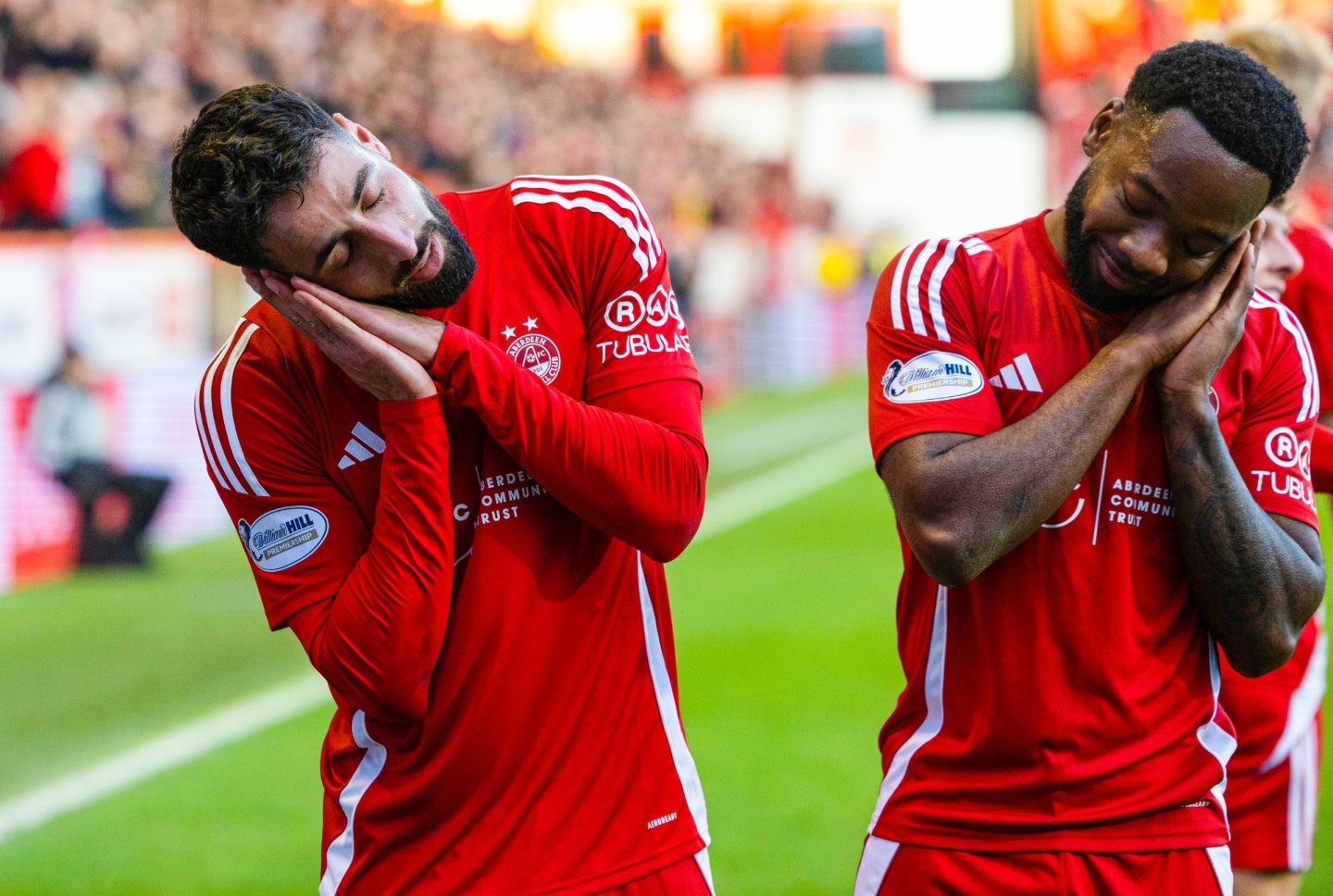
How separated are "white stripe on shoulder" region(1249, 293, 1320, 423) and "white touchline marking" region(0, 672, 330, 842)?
4511 millimetres

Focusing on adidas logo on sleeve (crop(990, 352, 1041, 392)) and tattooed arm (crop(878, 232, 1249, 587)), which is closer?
tattooed arm (crop(878, 232, 1249, 587))

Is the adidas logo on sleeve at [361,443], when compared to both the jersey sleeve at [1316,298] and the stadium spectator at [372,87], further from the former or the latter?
the stadium spectator at [372,87]

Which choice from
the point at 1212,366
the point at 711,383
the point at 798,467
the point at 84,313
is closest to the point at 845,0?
the point at 711,383

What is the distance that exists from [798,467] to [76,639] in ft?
25.1

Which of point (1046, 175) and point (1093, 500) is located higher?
point (1093, 500)

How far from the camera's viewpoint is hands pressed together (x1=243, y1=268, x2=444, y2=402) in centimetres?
217

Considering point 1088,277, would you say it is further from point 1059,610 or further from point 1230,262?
point 1059,610

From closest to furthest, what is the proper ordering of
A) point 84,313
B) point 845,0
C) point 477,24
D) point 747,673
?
point 747,673, point 84,313, point 477,24, point 845,0

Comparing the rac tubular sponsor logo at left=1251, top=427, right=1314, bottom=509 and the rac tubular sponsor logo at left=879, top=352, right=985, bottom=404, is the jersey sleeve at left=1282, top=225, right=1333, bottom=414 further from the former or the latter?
the rac tubular sponsor logo at left=879, top=352, right=985, bottom=404

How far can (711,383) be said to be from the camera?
1838cm

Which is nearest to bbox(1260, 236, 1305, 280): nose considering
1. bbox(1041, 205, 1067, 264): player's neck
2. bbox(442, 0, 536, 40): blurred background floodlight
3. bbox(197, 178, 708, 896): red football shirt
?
bbox(1041, 205, 1067, 264): player's neck

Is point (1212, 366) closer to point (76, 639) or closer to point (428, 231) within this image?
point (428, 231)

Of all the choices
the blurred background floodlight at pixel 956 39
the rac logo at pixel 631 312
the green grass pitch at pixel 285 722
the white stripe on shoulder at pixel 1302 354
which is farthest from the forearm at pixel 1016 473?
the blurred background floodlight at pixel 956 39

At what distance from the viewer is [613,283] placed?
2420mm
